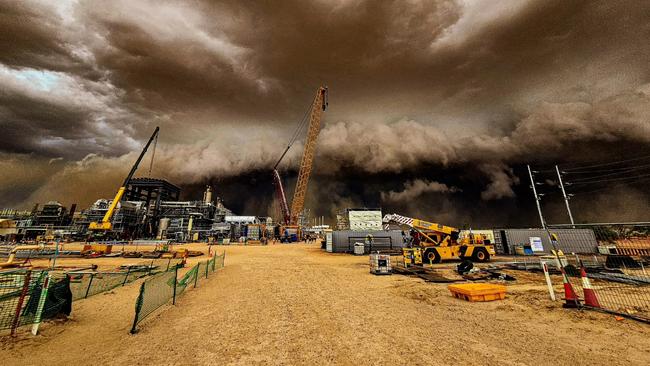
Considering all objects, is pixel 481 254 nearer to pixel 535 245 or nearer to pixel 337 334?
pixel 535 245

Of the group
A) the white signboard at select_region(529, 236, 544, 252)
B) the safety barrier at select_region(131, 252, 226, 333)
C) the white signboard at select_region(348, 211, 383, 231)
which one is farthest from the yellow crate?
the white signboard at select_region(348, 211, 383, 231)

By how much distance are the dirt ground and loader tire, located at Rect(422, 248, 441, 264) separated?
1242cm

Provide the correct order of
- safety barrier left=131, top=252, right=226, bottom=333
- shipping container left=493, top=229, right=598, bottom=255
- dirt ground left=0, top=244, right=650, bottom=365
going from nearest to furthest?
dirt ground left=0, top=244, right=650, bottom=365
safety barrier left=131, top=252, right=226, bottom=333
shipping container left=493, top=229, right=598, bottom=255

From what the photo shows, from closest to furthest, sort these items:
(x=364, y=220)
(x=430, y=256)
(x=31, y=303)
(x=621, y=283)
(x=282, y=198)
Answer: (x=31, y=303)
(x=621, y=283)
(x=430, y=256)
(x=364, y=220)
(x=282, y=198)

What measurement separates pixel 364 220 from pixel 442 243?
38.6 meters

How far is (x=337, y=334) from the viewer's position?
7.01 metres

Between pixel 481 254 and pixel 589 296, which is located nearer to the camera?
pixel 589 296

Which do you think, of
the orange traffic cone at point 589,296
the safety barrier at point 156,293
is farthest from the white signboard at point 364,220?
the orange traffic cone at point 589,296

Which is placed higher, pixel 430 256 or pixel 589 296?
pixel 430 256

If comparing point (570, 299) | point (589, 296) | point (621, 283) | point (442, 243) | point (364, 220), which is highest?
point (364, 220)

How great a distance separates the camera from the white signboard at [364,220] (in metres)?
62.8

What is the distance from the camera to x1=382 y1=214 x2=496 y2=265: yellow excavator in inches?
949

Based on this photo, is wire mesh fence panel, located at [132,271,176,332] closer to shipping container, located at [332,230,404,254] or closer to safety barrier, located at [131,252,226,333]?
safety barrier, located at [131,252,226,333]

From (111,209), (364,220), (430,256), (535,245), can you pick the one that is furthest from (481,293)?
(111,209)
